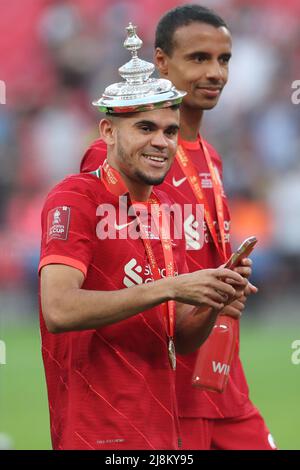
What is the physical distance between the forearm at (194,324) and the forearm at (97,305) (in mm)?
535

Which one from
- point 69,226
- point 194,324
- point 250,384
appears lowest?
point 250,384

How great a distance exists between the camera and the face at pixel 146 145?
4754mm

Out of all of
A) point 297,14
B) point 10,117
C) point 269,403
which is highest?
point 297,14

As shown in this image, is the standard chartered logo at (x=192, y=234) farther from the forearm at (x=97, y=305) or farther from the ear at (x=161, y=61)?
the forearm at (x=97, y=305)

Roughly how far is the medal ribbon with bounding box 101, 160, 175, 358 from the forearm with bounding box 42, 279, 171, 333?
12.2 inches

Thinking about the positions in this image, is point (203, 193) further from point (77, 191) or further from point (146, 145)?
point (77, 191)

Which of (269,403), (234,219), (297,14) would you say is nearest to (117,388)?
(269,403)

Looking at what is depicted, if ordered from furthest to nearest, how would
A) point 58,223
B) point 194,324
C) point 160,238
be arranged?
point 194,324, point 160,238, point 58,223

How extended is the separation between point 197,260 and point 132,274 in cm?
112

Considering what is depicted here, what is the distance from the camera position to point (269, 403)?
10578mm

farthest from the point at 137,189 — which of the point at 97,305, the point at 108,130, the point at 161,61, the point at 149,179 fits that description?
the point at 161,61

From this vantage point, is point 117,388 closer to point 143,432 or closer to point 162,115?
point 143,432

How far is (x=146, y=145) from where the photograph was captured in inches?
187

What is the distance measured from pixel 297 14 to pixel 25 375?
649cm
